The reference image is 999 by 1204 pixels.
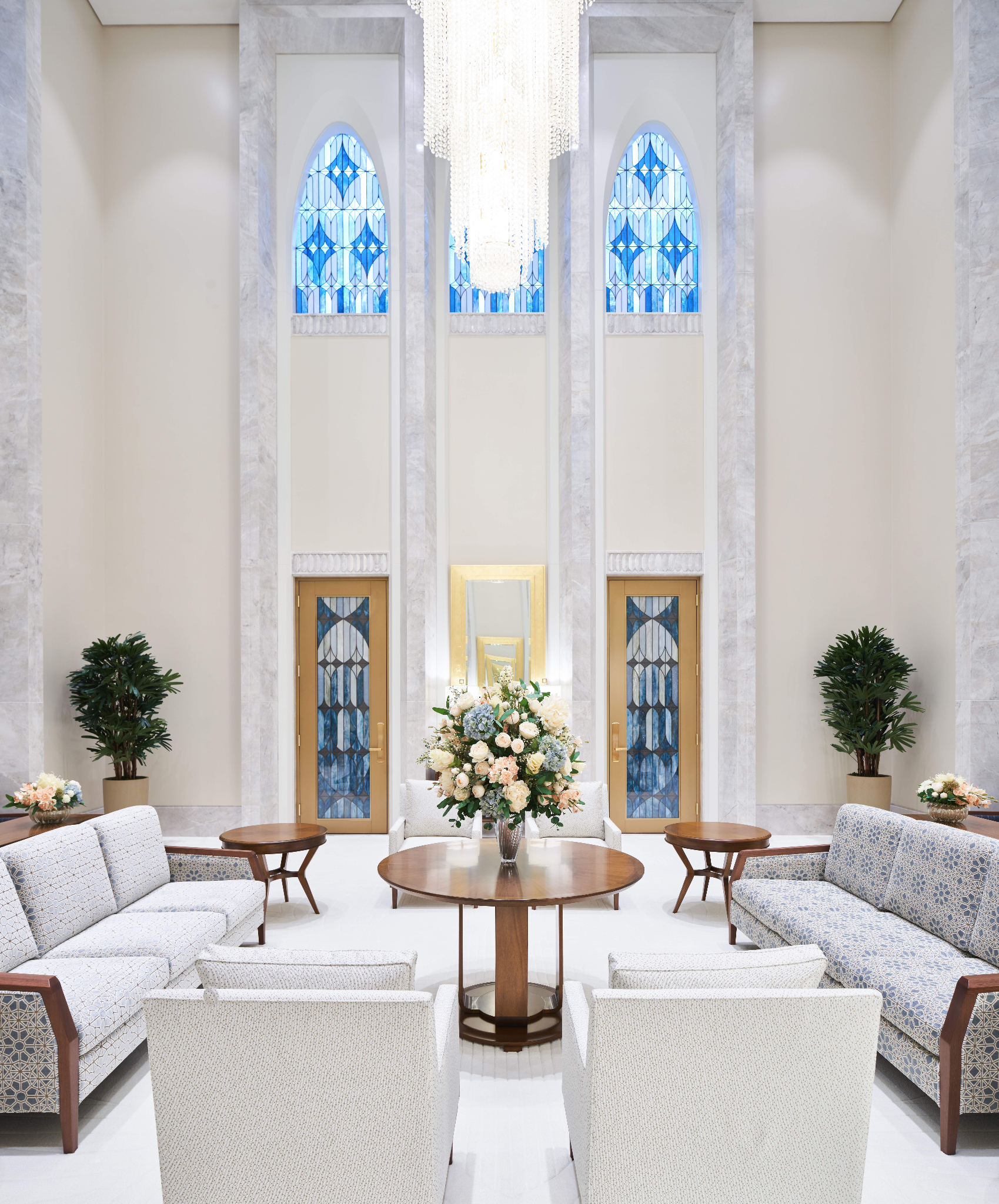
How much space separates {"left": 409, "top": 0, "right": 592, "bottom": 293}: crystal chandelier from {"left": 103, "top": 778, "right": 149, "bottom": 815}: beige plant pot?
197 inches

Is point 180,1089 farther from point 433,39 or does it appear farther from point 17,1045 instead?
point 433,39

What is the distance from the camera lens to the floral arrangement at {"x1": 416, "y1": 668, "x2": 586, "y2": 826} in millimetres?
3727

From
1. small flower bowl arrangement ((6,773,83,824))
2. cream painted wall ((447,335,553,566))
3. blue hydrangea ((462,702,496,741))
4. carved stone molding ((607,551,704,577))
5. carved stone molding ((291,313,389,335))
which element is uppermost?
carved stone molding ((291,313,389,335))

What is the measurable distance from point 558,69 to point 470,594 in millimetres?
4473

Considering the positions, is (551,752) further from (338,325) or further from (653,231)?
(653,231)

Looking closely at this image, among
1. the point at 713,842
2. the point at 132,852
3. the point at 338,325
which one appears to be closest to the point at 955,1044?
the point at 713,842

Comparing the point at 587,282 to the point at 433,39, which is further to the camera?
the point at 587,282

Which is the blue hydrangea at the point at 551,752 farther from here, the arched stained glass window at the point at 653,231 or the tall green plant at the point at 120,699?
the arched stained glass window at the point at 653,231

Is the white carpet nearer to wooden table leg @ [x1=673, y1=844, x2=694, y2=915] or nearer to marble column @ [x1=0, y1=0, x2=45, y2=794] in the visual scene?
wooden table leg @ [x1=673, y1=844, x2=694, y2=915]

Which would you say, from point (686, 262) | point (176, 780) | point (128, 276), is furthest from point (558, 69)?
point (176, 780)

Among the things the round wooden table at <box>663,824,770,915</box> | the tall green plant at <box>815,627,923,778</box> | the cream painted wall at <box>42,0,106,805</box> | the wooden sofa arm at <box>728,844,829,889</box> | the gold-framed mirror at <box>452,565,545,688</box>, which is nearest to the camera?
the wooden sofa arm at <box>728,844,829,889</box>

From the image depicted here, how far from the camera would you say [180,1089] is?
2.16 metres

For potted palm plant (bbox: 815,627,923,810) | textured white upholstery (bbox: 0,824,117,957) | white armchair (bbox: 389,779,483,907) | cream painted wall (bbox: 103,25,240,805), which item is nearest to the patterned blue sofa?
white armchair (bbox: 389,779,483,907)

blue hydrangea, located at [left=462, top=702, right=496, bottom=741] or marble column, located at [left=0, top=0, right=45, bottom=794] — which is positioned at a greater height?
marble column, located at [left=0, top=0, right=45, bottom=794]
